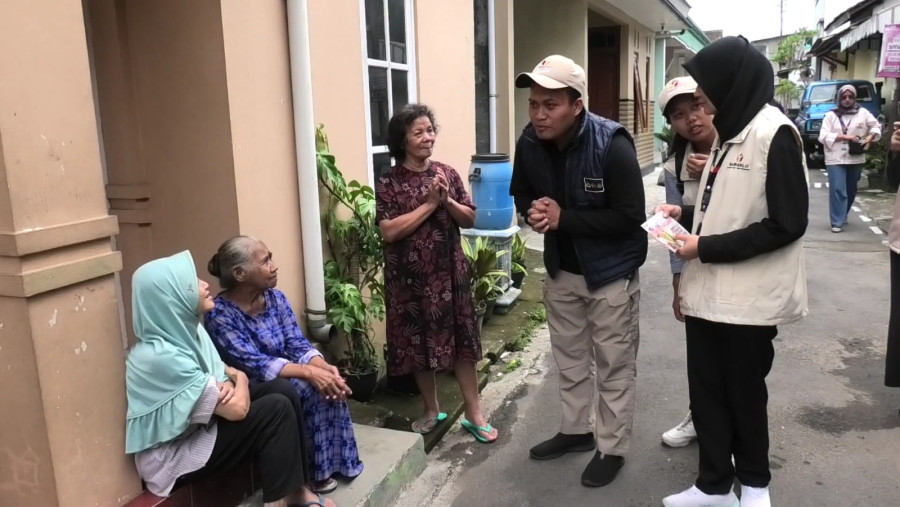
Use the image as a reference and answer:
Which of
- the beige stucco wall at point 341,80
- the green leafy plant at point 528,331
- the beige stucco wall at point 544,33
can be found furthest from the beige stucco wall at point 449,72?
the beige stucco wall at point 544,33

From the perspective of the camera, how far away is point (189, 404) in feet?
7.30

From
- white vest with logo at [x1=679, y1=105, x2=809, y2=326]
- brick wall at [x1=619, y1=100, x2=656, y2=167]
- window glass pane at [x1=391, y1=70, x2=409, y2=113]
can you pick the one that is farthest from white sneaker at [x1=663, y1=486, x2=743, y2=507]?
brick wall at [x1=619, y1=100, x2=656, y2=167]

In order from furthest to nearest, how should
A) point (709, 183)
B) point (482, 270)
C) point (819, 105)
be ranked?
point (819, 105) < point (482, 270) < point (709, 183)

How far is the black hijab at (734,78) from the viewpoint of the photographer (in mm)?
2328

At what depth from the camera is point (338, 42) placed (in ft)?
13.1

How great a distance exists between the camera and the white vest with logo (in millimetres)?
2346

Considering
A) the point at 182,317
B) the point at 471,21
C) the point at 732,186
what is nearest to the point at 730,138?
the point at 732,186

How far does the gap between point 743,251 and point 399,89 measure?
3.06 meters

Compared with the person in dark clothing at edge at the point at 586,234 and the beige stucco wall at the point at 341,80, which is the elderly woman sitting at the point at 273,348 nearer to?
the person in dark clothing at edge at the point at 586,234

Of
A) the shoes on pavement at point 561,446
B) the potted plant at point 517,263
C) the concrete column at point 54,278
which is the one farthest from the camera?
the potted plant at point 517,263

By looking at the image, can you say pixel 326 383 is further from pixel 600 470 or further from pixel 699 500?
pixel 699 500

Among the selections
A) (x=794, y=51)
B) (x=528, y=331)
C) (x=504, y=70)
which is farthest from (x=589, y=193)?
(x=794, y=51)

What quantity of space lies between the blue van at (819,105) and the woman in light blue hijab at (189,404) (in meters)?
14.9

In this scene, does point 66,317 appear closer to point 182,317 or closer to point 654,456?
point 182,317
